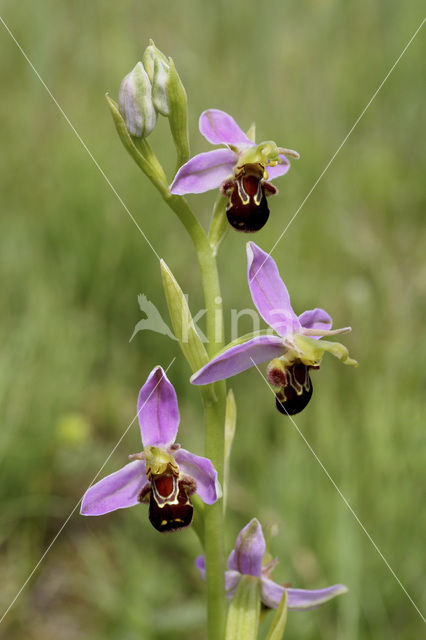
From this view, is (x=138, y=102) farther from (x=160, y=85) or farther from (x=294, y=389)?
(x=294, y=389)

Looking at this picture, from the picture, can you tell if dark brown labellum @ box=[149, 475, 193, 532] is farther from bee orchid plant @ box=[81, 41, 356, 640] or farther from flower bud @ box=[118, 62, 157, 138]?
flower bud @ box=[118, 62, 157, 138]

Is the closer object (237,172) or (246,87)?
(237,172)

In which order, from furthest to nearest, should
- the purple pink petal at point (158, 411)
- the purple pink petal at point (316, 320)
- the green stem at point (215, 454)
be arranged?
the purple pink petal at point (316, 320) < the green stem at point (215, 454) < the purple pink petal at point (158, 411)

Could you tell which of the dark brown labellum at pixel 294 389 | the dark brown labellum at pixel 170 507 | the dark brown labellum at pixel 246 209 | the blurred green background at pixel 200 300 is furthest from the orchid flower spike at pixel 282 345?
the blurred green background at pixel 200 300

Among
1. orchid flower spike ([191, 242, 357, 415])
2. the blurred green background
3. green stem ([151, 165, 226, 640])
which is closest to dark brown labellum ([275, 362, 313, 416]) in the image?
orchid flower spike ([191, 242, 357, 415])

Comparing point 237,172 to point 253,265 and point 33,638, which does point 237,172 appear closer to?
point 253,265

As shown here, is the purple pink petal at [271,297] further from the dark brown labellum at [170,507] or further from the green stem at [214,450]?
the dark brown labellum at [170,507]

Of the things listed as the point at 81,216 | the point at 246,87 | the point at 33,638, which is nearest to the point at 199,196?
the point at 81,216

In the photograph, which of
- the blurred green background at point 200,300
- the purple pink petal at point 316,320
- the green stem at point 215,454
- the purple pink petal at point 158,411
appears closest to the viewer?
the purple pink petal at point 158,411
